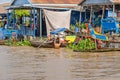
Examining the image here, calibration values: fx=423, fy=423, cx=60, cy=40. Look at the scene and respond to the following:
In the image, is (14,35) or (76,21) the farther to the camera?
(76,21)

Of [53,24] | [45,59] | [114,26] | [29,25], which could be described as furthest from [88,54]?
[29,25]

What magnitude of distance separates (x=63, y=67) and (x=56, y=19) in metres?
10.9

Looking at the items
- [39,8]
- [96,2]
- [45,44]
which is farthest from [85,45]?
[39,8]

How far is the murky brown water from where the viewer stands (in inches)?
437

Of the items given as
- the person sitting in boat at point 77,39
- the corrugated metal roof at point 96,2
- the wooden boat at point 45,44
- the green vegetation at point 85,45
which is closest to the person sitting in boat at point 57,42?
the wooden boat at point 45,44

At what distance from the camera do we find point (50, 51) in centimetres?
1906

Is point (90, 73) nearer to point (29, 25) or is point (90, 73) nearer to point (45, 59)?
point (45, 59)

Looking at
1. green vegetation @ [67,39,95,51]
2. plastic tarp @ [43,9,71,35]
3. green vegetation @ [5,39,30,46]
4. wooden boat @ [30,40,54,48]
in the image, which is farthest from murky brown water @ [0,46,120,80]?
plastic tarp @ [43,9,71,35]

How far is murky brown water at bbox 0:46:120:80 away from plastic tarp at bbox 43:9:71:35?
5594mm

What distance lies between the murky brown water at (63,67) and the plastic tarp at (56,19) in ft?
18.4

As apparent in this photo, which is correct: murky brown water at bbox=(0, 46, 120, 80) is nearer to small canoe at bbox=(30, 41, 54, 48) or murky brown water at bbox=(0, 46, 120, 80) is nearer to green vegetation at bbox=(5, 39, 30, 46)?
small canoe at bbox=(30, 41, 54, 48)

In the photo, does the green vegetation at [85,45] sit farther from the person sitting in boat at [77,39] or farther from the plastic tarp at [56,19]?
the plastic tarp at [56,19]

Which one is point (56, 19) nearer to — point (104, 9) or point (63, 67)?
point (104, 9)

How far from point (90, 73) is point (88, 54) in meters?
5.53
